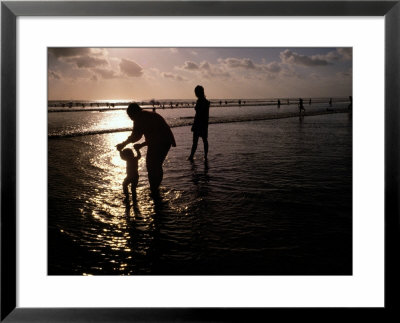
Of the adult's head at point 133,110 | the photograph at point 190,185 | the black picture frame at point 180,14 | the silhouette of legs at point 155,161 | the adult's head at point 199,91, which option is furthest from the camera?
the silhouette of legs at point 155,161

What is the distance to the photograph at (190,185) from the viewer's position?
3.55 meters

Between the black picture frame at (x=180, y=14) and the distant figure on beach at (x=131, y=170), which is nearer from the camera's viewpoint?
the black picture frame at (x=180, y=14)

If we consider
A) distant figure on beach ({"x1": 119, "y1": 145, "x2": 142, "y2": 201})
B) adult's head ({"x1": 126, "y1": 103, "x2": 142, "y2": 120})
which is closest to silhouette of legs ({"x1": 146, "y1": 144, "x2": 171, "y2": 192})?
distant figure on beach ({"x1": 119, "y1": 145, "x2": 142, "y2": 201})

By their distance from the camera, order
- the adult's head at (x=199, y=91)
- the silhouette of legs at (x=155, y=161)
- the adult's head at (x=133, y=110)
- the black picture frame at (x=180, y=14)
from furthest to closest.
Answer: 1. the silhouette of legs at (x=155, y=161)
2. the adult's head at (x=199, y=91)
3. the adult's head at (x=133, y=110)
4. the black picture frame at (x=180, y=14)

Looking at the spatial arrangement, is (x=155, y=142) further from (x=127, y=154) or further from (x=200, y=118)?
(x=200, y=118)

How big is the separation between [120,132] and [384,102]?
3.65 metres

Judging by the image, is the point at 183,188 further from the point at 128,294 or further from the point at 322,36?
the point at 322,36

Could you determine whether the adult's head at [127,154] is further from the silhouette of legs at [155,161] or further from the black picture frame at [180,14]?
the black picture frame at [180,14]

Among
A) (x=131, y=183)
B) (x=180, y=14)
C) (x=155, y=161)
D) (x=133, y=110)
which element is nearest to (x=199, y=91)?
(x=133, y=110)

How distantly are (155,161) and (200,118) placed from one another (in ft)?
2.95

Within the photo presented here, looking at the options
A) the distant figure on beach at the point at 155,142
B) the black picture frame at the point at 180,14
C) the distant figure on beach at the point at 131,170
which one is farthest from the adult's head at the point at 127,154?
the black picture frame at the point at 180,14

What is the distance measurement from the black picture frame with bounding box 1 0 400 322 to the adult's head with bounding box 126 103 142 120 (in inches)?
34.2

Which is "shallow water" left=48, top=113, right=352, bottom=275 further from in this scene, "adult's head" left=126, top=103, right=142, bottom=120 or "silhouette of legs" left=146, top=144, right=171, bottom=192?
"adult's head" left=126, top=103, right=142, bottom=120

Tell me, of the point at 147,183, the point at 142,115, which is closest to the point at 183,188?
the point at 147,183
